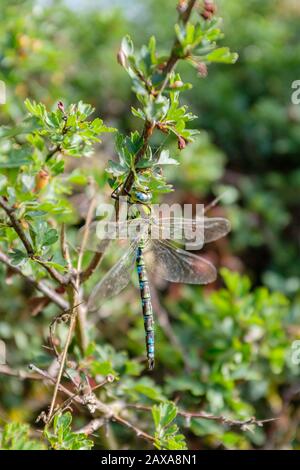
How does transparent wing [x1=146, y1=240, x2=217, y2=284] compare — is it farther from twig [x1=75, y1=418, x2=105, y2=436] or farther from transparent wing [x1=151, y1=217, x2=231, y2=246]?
twig [x1=75, y1=418, x2=105, y2=436]

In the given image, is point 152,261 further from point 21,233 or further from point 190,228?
point 21,233

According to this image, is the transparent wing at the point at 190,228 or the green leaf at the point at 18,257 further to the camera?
the transparent wing at the point at 190,228

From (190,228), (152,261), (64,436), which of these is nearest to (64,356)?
(64,436)

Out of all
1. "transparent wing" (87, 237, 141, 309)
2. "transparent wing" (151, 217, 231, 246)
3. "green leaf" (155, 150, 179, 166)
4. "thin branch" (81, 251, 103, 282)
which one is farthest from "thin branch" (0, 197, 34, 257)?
"transparent wing" (151, 217, 231, 246)

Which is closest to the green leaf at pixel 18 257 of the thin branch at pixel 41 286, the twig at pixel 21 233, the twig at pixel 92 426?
the twig at pixel 21 233

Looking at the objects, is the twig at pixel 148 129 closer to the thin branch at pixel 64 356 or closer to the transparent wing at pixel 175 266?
the thin branch at pixel 64 356

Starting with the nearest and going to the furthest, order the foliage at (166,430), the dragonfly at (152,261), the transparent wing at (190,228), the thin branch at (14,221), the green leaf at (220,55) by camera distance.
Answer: the green leaf at (220,55), the thin branch at (14,221), the foliage at (166,430), the dragonfly at (152,261), the transparent wing at (190,228)
